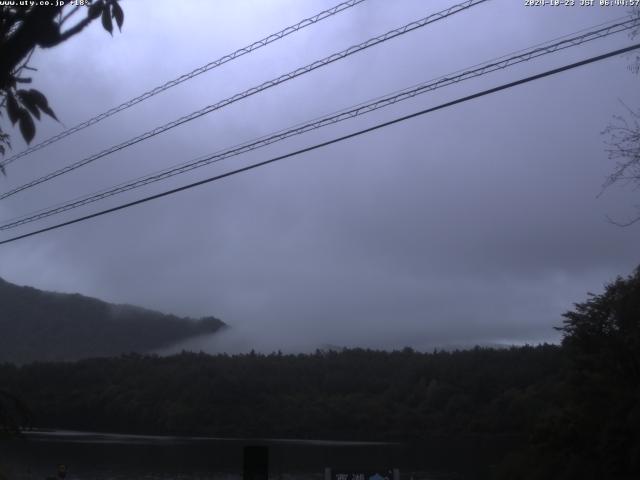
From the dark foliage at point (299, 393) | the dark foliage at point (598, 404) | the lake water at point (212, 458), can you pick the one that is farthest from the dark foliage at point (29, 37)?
the dark foliage at point (299, 393)

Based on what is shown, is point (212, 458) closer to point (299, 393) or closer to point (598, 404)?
point (299, 393)

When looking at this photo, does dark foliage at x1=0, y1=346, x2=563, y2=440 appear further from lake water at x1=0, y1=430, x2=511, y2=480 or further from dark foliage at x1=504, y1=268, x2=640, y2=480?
dark foliage at x1=504, y1=268, x2=640, y2=480

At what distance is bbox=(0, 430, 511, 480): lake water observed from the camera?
5475 centimetres

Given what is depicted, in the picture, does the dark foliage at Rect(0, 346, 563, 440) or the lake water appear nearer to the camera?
the lake water

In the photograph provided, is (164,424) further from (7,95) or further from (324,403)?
(7,95)

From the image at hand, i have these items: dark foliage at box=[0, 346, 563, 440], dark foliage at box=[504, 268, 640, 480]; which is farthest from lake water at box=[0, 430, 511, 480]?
dark foliage at box=[504, 268, 640, 480]

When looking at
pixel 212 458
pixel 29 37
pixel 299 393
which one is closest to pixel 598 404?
pixel 29 37

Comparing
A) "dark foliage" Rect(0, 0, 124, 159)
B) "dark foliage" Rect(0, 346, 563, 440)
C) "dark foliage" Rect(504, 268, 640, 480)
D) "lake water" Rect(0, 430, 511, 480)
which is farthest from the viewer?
"dark foliage" Rect(0, 346, 563, 440)

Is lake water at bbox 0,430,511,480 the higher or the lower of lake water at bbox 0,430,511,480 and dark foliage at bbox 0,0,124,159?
the lower

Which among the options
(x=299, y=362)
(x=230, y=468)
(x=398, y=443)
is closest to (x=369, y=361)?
(x=299, y=362)

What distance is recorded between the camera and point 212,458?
2958 inches

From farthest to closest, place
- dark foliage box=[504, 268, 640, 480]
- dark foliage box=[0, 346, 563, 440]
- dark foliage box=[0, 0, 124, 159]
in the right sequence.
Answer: dark foliage box=[0, 346, 563, 440], dark foliage box=[504, 268, 640, 480], dark foliage box=[0, 0, 124, 159]

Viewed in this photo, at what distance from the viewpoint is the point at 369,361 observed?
432 ft

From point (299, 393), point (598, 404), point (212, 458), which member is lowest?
point (212, 458)
